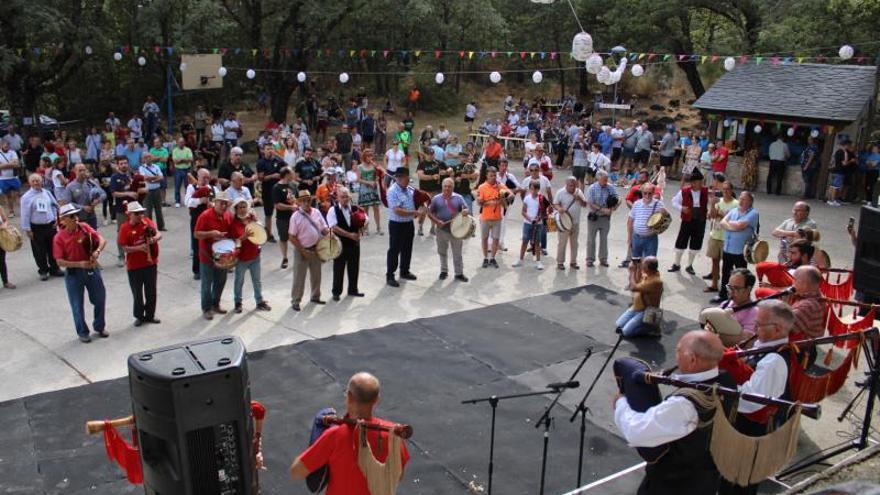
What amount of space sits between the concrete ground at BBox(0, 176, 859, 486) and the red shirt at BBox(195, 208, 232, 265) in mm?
878

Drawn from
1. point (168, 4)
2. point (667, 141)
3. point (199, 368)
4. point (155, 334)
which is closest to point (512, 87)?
point (667, 141)

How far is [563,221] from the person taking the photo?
12516mm

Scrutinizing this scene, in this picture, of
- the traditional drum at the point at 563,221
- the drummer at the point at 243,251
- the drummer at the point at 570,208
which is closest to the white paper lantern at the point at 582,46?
the drummer at the point at 570,208

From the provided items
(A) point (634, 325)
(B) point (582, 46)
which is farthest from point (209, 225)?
(B) point (582, 46)

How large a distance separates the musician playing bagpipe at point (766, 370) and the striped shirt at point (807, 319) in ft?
4.51

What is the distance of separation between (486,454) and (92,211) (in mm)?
8629

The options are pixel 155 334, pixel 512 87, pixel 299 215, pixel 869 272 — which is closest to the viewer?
pixel 869 272

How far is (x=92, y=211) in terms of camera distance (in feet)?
41.4

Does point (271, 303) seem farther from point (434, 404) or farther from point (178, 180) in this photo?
point (178, 180)

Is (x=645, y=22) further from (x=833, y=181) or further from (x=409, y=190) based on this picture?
(x=409, y=190)

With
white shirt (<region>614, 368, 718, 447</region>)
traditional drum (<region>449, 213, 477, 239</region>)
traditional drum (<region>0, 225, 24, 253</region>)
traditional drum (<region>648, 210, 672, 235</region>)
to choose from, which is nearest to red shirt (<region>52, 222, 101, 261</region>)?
traditional drum (<region>0, 225, 24, 253</region>)

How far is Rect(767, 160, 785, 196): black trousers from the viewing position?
20.5m

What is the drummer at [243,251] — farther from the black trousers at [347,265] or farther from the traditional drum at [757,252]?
the traditional drum at [757,252]

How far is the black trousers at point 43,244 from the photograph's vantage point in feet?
38.8
